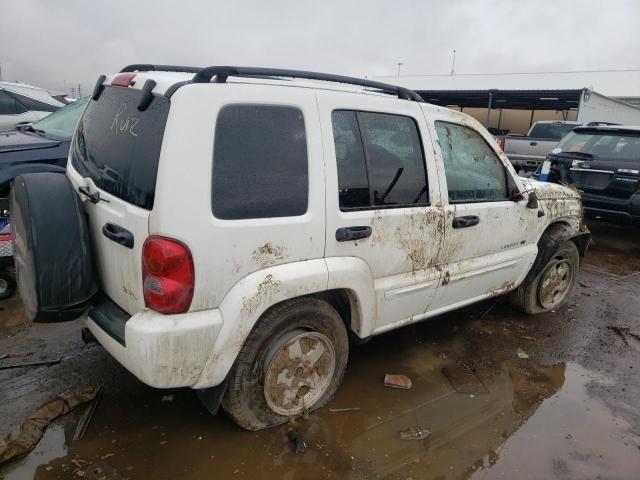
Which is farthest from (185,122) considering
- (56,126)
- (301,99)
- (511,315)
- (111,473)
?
(56,126)

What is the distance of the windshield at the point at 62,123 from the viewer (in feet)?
16.6

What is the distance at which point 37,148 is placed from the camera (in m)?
4.48

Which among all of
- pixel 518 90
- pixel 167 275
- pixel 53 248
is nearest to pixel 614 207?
pixel 167 275

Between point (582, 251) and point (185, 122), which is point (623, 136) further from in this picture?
point (185, 122)

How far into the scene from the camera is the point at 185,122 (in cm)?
203

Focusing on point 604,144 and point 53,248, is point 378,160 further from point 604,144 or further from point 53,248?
point 604,144

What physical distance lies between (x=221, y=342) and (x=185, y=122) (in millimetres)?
1030

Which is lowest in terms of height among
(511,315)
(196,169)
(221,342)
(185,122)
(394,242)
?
(511,315)

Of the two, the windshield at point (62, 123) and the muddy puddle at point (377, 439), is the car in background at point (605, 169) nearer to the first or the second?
the muddy puddle at point (377, 439)

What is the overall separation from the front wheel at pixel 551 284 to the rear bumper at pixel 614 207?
98.2 inches

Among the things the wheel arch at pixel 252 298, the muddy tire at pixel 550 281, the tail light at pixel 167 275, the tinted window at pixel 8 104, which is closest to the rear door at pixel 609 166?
the muddy tire at pixel 550 281

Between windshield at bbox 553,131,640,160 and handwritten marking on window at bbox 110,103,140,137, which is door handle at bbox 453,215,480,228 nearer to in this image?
handwritten marking on window at bbox 110,103,140,137

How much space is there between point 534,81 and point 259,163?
2571 centimetres

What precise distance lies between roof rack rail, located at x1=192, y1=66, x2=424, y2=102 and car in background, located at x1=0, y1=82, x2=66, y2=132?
7756 millimetres
